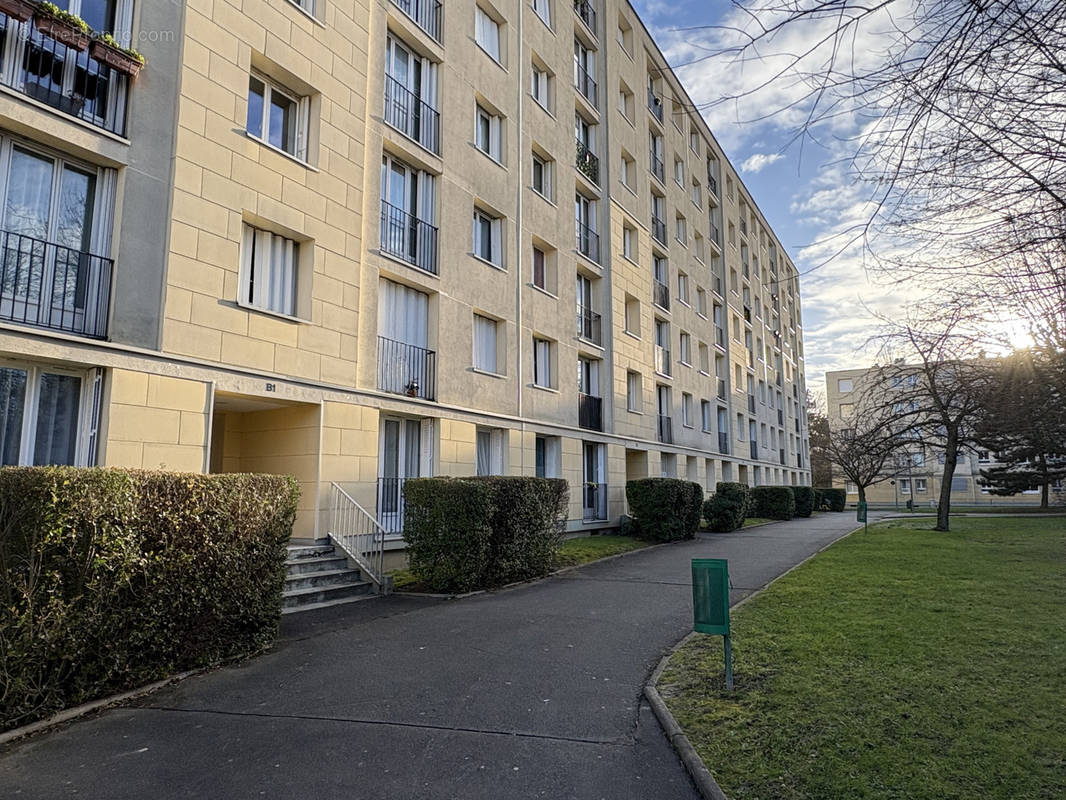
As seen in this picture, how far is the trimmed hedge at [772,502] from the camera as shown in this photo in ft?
103

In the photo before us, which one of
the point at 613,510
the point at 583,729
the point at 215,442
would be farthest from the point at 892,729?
the point at 613,510

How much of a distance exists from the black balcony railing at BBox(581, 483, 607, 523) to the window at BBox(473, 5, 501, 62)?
39.7 ft

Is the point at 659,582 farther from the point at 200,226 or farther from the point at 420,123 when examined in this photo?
the point at 420,123

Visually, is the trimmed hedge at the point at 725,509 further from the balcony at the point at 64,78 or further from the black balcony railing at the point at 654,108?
the balcony at the point at 64,78

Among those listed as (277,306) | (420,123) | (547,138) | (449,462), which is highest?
(547,138)

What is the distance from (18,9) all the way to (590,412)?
15600 millimetres

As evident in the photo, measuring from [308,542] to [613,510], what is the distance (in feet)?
37.6

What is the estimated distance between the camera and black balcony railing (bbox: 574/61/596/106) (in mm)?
21656

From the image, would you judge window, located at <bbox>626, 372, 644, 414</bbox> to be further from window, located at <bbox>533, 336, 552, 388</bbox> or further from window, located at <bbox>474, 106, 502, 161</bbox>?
window, located at <bbox>474, 106, 502, 161</bbox>

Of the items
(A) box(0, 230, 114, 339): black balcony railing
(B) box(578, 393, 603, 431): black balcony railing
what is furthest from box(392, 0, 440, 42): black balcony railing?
(B) box(578, 393, 603, 431): black balcony railing

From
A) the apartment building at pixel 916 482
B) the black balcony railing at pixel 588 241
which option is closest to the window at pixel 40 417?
the black balcony railing at pixel 588 241

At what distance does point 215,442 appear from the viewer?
41.0 feet

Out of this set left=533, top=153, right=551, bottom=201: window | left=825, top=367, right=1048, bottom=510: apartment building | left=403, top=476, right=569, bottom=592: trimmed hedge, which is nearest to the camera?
left=403, top=476, right=569, bottom=592: trimmed hedge

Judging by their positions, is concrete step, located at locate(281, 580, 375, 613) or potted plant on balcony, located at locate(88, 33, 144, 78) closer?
potted plant on balcony, located at locate(88, 33, 144, 78)
